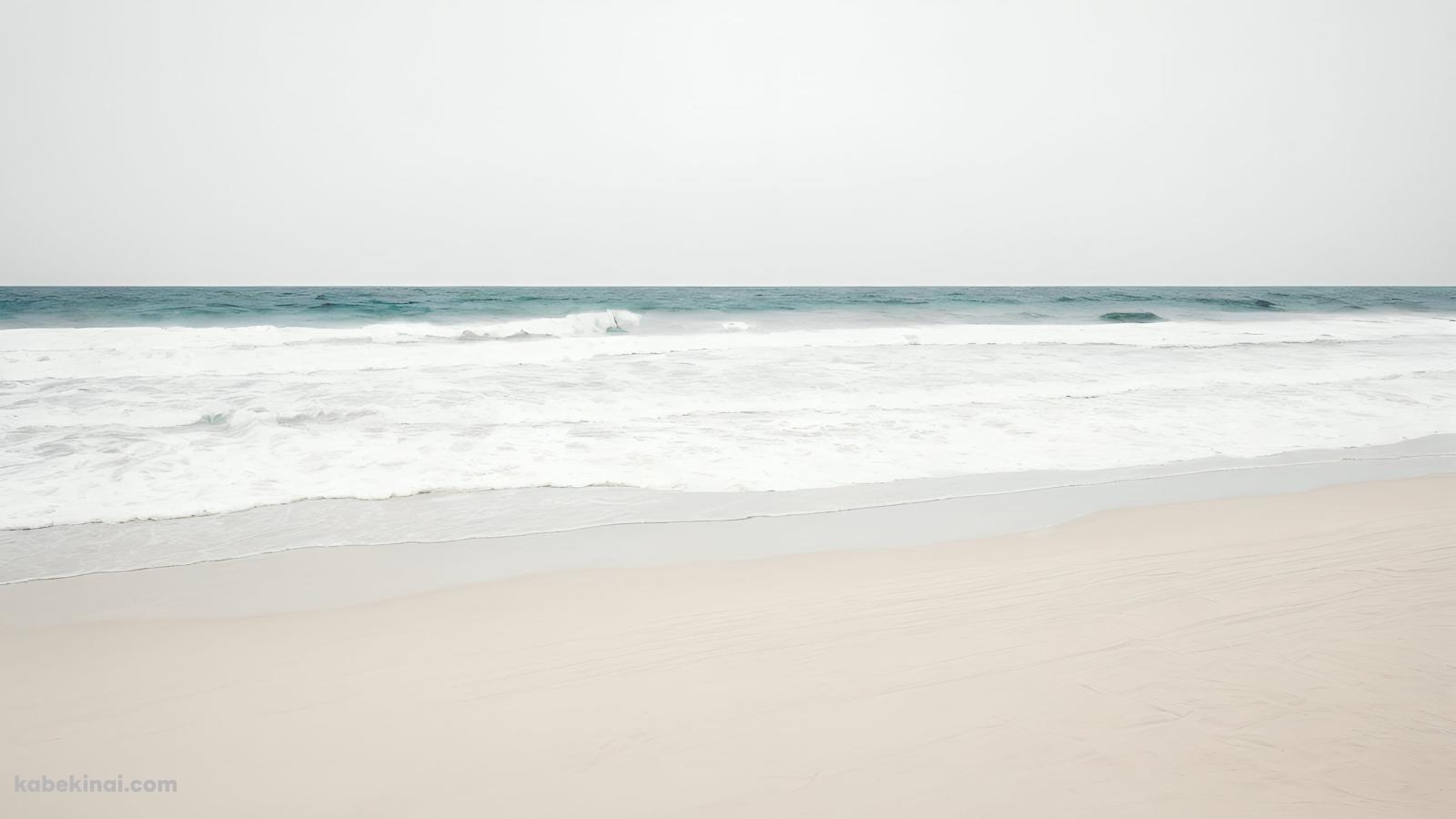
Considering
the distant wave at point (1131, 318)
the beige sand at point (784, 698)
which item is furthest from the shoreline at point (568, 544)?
the distant wave at point (1131, 318)

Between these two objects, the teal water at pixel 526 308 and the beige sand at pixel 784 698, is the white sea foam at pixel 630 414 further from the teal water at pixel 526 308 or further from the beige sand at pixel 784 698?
the teal water at pixel 526 308

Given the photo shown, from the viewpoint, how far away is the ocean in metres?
Result: 5.40

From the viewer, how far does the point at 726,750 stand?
2.21 meters

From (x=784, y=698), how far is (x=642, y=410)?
5652 mm

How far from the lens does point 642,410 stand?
795 cm

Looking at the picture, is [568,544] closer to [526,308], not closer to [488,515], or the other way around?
[488,515]

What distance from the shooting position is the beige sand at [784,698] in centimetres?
205

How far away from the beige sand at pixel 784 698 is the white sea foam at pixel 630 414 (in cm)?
202

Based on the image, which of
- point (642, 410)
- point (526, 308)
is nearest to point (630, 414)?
point (642, 410)

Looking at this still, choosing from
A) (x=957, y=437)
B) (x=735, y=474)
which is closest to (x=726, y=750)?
(x=735, y=474)

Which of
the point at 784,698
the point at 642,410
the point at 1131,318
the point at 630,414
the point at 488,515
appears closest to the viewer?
the point at 784,698

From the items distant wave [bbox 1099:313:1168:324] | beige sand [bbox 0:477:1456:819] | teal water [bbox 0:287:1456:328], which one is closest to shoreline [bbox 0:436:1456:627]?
beige sand [bbox 0:477:1456:819]

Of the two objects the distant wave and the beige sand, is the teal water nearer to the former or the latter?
the distant wave

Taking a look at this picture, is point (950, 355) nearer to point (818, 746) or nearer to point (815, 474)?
point (815, 474)
